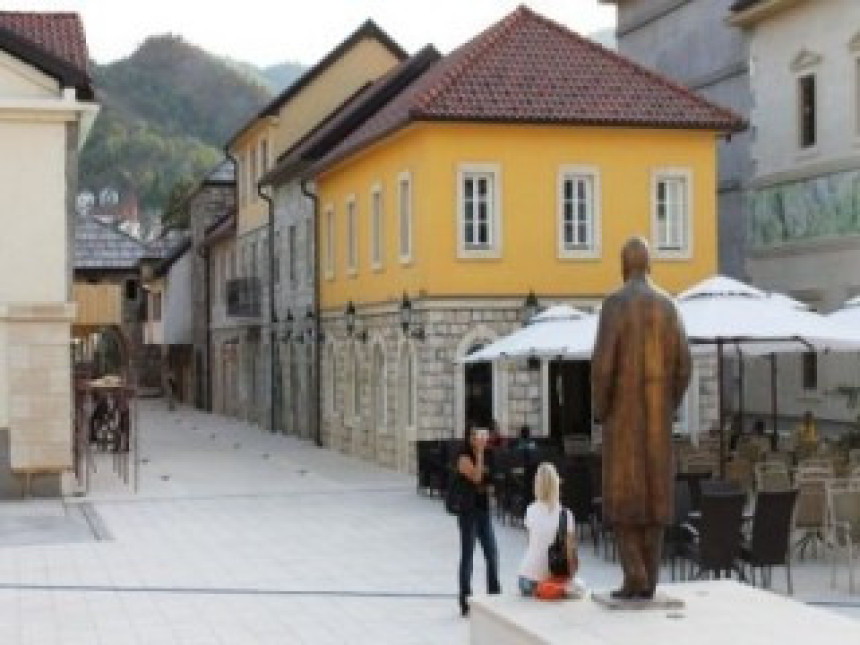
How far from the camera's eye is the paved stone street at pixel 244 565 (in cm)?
1330

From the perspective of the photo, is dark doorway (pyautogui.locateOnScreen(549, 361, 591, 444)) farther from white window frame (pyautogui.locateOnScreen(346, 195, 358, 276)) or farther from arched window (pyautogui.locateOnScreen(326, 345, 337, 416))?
arched window (pyautogui.locateOnScreen(326, 345, 337, 416))

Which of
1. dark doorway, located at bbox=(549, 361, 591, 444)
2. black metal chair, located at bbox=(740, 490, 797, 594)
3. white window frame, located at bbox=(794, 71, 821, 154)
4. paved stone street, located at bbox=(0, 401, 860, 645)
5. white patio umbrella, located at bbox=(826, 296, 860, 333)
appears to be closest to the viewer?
paved stone street, located at bbox=(0, 401, 860, 645)

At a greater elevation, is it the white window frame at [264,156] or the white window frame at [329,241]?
the white window frame at [264,156]

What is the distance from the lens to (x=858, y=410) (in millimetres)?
28844

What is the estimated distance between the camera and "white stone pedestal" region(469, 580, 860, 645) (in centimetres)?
930

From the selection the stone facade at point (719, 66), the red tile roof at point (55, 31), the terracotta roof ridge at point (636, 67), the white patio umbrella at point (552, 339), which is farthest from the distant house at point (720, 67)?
the red tile roof at point (55, 31)

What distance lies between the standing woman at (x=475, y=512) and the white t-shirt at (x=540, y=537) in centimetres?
155

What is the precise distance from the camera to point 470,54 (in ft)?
93.0

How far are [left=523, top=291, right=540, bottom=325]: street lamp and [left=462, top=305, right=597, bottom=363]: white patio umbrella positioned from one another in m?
2.53

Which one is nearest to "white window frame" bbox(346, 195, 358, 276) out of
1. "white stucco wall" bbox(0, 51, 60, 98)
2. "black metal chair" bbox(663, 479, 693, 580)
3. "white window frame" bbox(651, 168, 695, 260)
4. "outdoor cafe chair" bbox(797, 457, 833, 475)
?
"white window frame" bbox(651, 168, 695, 260)

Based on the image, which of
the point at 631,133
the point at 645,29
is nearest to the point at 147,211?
the point at 645,29

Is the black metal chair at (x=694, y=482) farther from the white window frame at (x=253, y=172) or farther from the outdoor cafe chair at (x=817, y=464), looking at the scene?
the white window frame at (x=253, y=172)

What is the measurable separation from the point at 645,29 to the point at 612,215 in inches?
529

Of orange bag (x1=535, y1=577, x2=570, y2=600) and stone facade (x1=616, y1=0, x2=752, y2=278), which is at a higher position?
stone facade (x1=616, y1=0, x2=752, y2=278)
